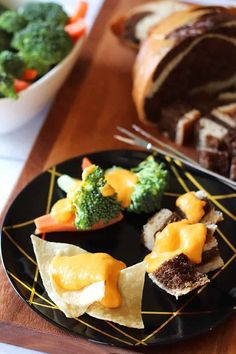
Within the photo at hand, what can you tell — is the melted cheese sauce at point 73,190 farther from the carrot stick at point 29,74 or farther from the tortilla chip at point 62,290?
the carrot stick at point 29,74

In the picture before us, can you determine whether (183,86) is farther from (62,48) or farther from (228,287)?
(228,287)

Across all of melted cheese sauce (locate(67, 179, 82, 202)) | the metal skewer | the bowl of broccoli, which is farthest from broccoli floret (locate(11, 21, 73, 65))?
melted cheese sauce (locate(67, 179, 82, 202))

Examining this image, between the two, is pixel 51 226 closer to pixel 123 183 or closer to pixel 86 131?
pixel 123 183

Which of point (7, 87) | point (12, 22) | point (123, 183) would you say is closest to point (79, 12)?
point (12, 22)

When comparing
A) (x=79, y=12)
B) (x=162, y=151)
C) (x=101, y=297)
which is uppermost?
(x=79, y=12)

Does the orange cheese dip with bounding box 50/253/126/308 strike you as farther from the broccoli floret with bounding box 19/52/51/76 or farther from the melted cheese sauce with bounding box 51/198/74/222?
the broccoli floret with bounding box 19/52/51/76

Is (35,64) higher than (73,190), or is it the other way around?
(35,64)
